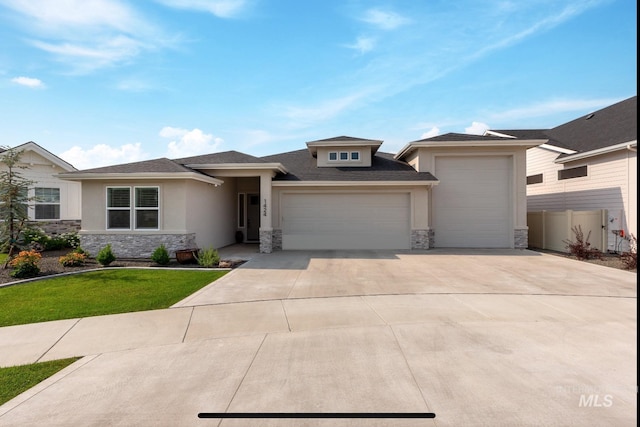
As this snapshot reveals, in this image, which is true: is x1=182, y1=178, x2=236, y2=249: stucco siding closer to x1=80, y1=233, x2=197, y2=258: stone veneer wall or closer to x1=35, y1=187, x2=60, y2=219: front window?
x1=80, y1=233, x2=197, y2=258: stone veneer wall

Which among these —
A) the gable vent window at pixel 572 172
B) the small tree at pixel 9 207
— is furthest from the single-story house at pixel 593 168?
the small tree at pixel 9 207

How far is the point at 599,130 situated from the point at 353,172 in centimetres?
1138

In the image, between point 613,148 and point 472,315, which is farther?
point 613,148

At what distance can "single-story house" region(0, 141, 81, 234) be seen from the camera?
1695cm

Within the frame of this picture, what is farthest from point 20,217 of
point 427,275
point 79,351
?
point 427,275

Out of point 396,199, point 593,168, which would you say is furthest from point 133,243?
point 593,168

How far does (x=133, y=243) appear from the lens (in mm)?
12758

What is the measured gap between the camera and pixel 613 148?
1353 cm

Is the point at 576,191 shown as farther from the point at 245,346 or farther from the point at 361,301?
the point at 245,346

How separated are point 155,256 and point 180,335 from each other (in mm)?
6908

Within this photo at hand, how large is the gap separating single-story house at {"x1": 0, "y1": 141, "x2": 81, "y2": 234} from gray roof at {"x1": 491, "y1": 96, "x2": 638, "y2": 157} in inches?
927

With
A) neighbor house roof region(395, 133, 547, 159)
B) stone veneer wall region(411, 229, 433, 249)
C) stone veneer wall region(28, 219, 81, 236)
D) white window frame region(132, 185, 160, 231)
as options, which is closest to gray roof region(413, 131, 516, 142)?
neighbor house roof region(395, 133, 547, 159)

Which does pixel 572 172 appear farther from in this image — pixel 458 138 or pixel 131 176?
pixel 131 176

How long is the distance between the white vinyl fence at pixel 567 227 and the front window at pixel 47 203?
903 inches
